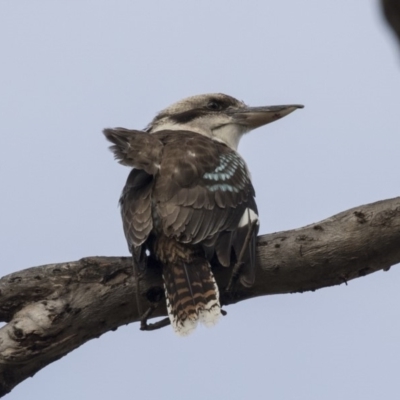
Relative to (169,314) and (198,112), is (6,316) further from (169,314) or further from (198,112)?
(198,112)

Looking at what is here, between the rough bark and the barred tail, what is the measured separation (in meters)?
0.10

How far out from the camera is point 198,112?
211 inches

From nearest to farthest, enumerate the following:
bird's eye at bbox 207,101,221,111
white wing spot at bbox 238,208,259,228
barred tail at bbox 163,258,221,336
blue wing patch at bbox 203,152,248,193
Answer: barred tail at bbox 163,258,221,336 → white wing spot at bbox 238,208,259,228 → blue wing patch at bbox 203,152,248,193 → bird's eye at bbox 207,101,221,111

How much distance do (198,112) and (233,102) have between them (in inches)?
9.8

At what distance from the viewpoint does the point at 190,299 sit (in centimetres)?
329

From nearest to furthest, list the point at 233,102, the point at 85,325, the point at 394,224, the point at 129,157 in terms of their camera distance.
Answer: the point at 394,224, the point at 85,325, the point at 129,157, the point at 233,102

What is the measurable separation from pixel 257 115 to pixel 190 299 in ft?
7.04

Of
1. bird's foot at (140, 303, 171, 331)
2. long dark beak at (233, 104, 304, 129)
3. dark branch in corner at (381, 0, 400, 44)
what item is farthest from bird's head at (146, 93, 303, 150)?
dark branch in corner at (381, 0, 400, 44)

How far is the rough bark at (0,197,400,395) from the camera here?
2.96 meters

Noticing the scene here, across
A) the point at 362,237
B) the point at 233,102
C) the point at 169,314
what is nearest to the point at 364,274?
the point at 362,237

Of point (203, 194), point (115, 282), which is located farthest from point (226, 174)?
point (115, 282)

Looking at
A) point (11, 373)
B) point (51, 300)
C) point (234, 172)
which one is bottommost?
point (11, 373)

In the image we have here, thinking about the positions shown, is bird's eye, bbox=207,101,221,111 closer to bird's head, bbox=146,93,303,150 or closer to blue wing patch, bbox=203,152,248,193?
bird's head, bbox=146,93,303,150

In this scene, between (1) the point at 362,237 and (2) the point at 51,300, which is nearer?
(1) the point at 362,237
